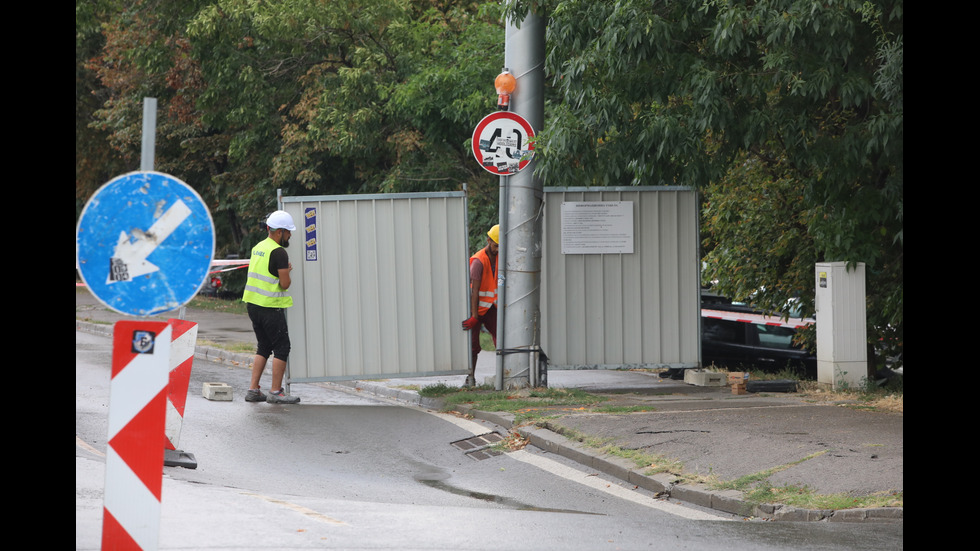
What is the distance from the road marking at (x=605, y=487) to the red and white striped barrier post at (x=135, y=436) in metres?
3.46

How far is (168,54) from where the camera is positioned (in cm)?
2566

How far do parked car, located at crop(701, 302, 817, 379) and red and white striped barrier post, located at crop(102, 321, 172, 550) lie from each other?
8.96m

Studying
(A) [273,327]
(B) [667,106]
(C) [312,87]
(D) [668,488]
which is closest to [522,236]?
(B) [667,106]

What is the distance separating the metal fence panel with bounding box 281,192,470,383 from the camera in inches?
446

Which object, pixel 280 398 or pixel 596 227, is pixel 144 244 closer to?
pixel 280 398

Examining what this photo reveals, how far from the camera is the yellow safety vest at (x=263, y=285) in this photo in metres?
10.9

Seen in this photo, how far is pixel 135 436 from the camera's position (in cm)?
497

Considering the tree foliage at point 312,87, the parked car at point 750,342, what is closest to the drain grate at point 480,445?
the parked car at point 750,342

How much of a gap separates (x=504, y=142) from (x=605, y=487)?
4247mm

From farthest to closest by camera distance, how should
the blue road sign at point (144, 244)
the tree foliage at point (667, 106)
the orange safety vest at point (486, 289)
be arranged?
the orange safety vest at point (486, 289) → the tree foliage at point (667, 106) → the blue road sign at point (144, 244)

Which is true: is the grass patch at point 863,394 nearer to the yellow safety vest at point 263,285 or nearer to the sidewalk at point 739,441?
the sidewalk at point 739,441

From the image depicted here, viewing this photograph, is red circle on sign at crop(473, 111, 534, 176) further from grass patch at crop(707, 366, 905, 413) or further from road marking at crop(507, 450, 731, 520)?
grass patch at crop(707, 366, 905, 413)

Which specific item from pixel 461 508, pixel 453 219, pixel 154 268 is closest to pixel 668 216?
pixel 453 219

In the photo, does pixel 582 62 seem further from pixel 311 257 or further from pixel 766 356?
pixel 766 356
